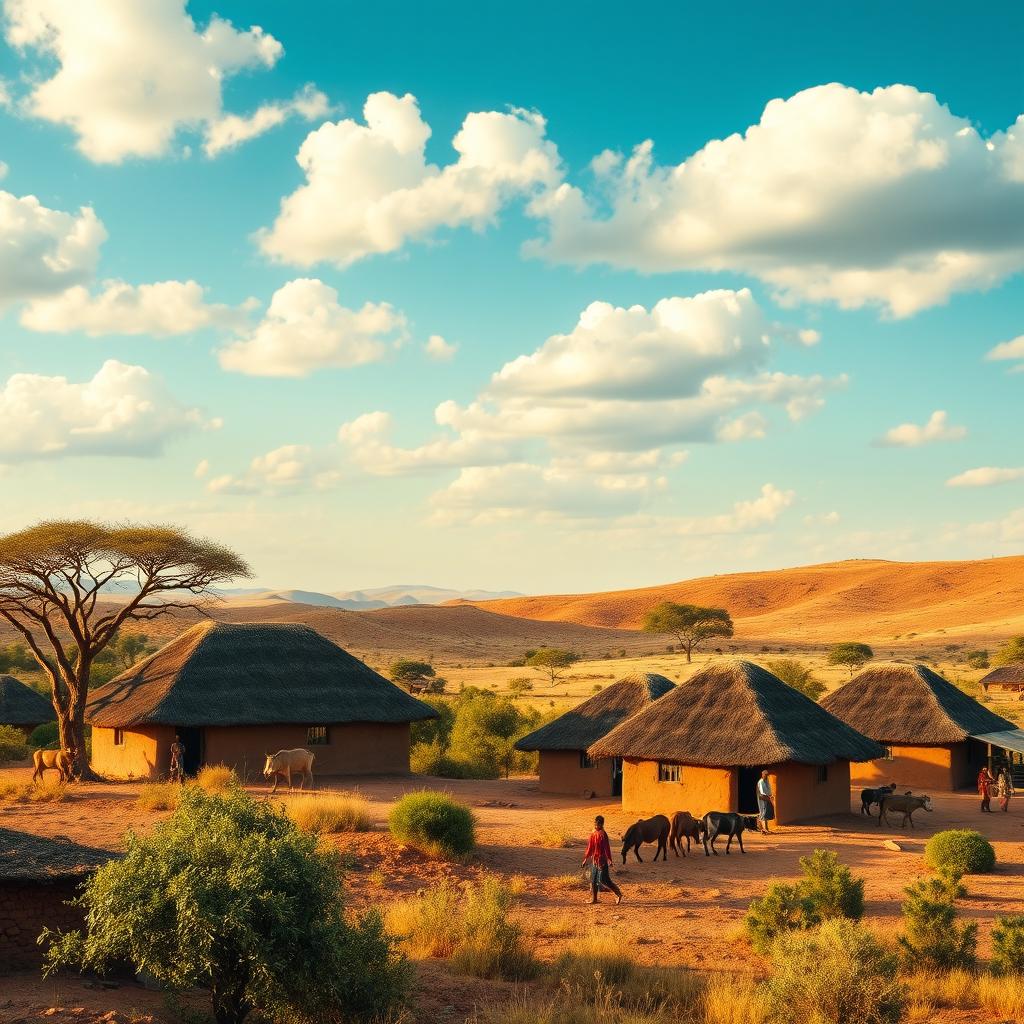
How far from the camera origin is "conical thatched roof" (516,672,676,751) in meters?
29.8

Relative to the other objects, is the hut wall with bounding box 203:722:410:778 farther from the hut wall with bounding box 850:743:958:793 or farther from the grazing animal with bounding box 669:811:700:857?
the hut wall with bounding box 850:743:958:793

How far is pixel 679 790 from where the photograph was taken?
26188 millimetres

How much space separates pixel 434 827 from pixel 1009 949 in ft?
32.1

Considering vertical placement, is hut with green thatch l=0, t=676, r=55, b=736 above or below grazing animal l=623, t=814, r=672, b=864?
above

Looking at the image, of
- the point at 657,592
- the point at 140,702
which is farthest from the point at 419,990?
the point at 657,592

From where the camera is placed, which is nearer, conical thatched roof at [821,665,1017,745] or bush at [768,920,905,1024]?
bush at [768,920,905,1024]

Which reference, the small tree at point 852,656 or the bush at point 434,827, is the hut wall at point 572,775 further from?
the small tree at point 852,656

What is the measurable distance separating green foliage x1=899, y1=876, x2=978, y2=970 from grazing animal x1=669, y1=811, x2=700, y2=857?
710 centimetres

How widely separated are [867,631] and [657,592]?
66.0 m

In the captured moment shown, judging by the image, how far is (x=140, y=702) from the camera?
3039 centimetres

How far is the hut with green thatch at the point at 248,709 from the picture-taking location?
29734mm

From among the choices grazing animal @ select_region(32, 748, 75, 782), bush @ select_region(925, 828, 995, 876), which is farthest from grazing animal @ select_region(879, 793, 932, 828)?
grazing animal @ select_region(32, 748, 75, 782)

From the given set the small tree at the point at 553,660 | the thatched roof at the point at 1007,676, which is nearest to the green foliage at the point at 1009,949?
the thatched roof at the point at 1007,676

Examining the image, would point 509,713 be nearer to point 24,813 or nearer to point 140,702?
point 140,702
